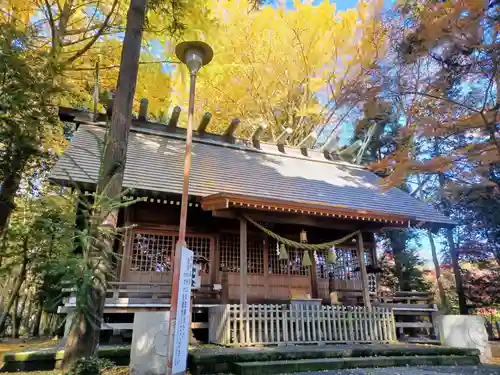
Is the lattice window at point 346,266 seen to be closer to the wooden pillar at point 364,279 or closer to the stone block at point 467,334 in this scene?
the wooden pillar at point 364,279

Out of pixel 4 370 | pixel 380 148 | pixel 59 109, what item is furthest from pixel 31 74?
pixel 380 148

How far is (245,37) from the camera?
1719cm

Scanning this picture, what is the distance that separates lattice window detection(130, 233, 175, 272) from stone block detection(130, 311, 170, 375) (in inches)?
145

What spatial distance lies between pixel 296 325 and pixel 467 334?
399 cm

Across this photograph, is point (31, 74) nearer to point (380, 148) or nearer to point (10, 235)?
point (10, 235)

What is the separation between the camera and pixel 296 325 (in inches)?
292

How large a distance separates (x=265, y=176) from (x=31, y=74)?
682 cm

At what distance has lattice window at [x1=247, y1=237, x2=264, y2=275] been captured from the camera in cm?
976

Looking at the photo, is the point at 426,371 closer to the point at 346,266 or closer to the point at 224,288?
the point at 224,288

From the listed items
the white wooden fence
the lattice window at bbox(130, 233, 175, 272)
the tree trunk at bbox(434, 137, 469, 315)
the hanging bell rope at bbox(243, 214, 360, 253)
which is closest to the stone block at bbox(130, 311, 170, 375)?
the white wooden fence

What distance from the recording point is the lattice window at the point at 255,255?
9758 mm

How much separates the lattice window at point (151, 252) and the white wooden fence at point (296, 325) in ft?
6.80

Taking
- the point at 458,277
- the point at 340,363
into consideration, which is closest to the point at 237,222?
the point at 340,363

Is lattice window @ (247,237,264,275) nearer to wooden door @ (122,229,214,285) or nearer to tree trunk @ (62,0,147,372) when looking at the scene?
wooden door @ (122,229,214,285)
